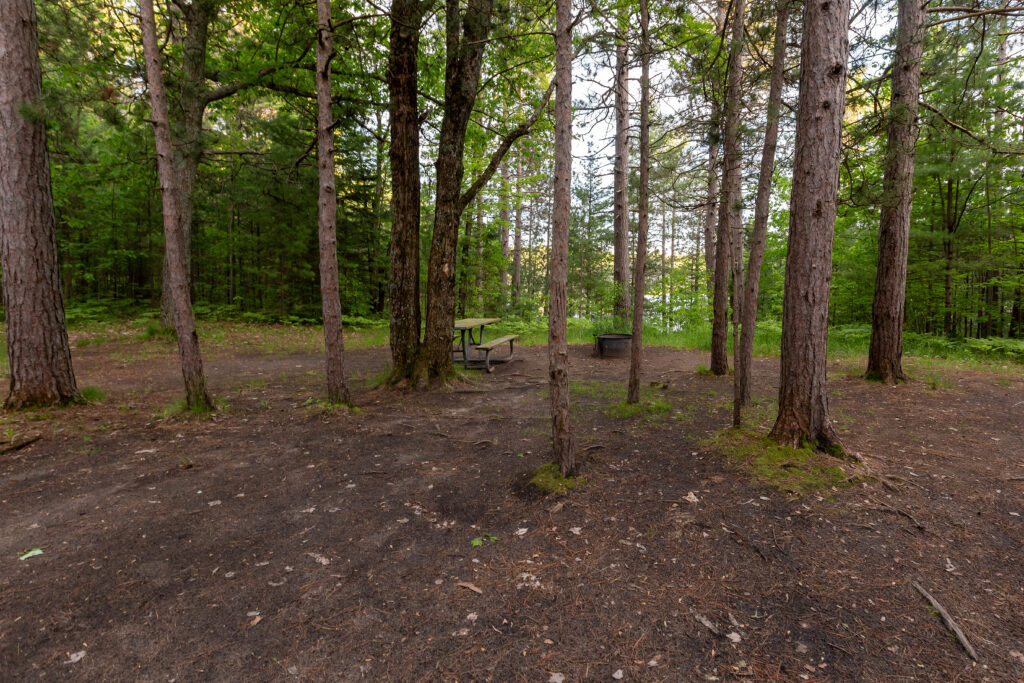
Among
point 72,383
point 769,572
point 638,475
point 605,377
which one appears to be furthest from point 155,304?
point 769,572

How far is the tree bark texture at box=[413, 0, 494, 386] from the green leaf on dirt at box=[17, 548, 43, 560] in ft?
15.1

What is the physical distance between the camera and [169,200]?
5266mm

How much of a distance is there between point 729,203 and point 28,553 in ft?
24.5

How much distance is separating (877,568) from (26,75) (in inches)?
382

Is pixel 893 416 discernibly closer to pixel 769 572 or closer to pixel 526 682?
pixel 769 572

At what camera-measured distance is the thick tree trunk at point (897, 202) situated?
6.23 m

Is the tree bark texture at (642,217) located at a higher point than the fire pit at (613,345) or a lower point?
higher

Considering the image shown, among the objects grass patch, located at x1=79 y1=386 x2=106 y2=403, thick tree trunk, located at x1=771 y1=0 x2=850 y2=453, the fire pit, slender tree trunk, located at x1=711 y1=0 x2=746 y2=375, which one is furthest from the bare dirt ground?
the fire pit

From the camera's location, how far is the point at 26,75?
18.0 feet

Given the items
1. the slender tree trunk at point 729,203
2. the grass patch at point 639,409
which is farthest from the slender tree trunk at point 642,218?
the slender tree trunk at point 729,203

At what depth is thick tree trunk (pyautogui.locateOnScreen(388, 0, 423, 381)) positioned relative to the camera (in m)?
6.79

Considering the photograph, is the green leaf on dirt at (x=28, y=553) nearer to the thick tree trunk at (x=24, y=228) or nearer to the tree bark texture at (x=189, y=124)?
the thick tree trunk at (x=24, y=228)

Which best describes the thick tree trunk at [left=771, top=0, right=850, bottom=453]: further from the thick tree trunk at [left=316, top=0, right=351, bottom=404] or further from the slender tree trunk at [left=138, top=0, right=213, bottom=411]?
the slender tree trunk at [left=138, top=0, right=213, bottom=411]

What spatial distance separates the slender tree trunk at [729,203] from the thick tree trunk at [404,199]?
173 inches
